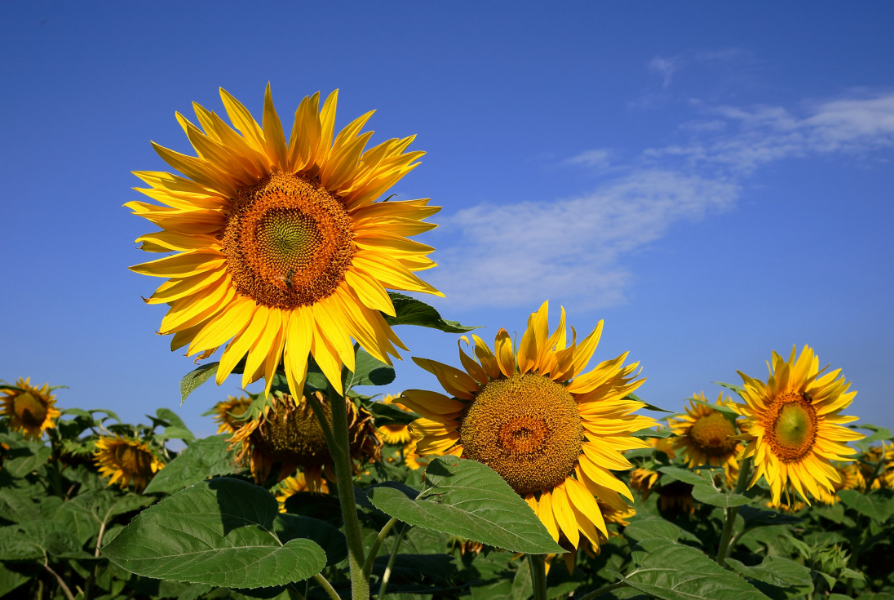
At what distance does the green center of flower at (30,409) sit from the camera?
7.24 meters

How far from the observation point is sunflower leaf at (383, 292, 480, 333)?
2.10 m

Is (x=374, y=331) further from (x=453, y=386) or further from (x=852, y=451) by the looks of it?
(x=852, y=451)

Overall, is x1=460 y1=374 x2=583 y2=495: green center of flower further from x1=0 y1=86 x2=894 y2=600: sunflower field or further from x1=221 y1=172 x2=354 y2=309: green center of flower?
x1=221 y1=172 x2=354 y2=309: green center of flower

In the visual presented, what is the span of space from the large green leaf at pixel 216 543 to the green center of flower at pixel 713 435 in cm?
425

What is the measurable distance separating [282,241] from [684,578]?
6.64 ft

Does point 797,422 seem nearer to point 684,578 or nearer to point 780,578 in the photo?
point 780,578

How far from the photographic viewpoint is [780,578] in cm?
333

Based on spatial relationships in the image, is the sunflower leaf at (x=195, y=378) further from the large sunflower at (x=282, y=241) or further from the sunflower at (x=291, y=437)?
the sunflower at (x=291, y=437)

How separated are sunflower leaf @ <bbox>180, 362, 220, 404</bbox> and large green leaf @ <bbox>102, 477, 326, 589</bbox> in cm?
39

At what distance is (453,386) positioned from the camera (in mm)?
2873

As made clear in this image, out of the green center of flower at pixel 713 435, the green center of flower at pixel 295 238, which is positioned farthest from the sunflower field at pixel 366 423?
the green center of flower at pixel 713 435

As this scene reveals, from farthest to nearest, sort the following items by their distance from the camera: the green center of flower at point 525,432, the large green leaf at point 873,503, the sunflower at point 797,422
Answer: the large green leaf at point 873,503
the sunflower at point 797,422
the green center of flower at point 525,432

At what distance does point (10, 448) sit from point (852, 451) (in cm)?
769

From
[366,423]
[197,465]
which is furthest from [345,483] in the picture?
[197,465]
